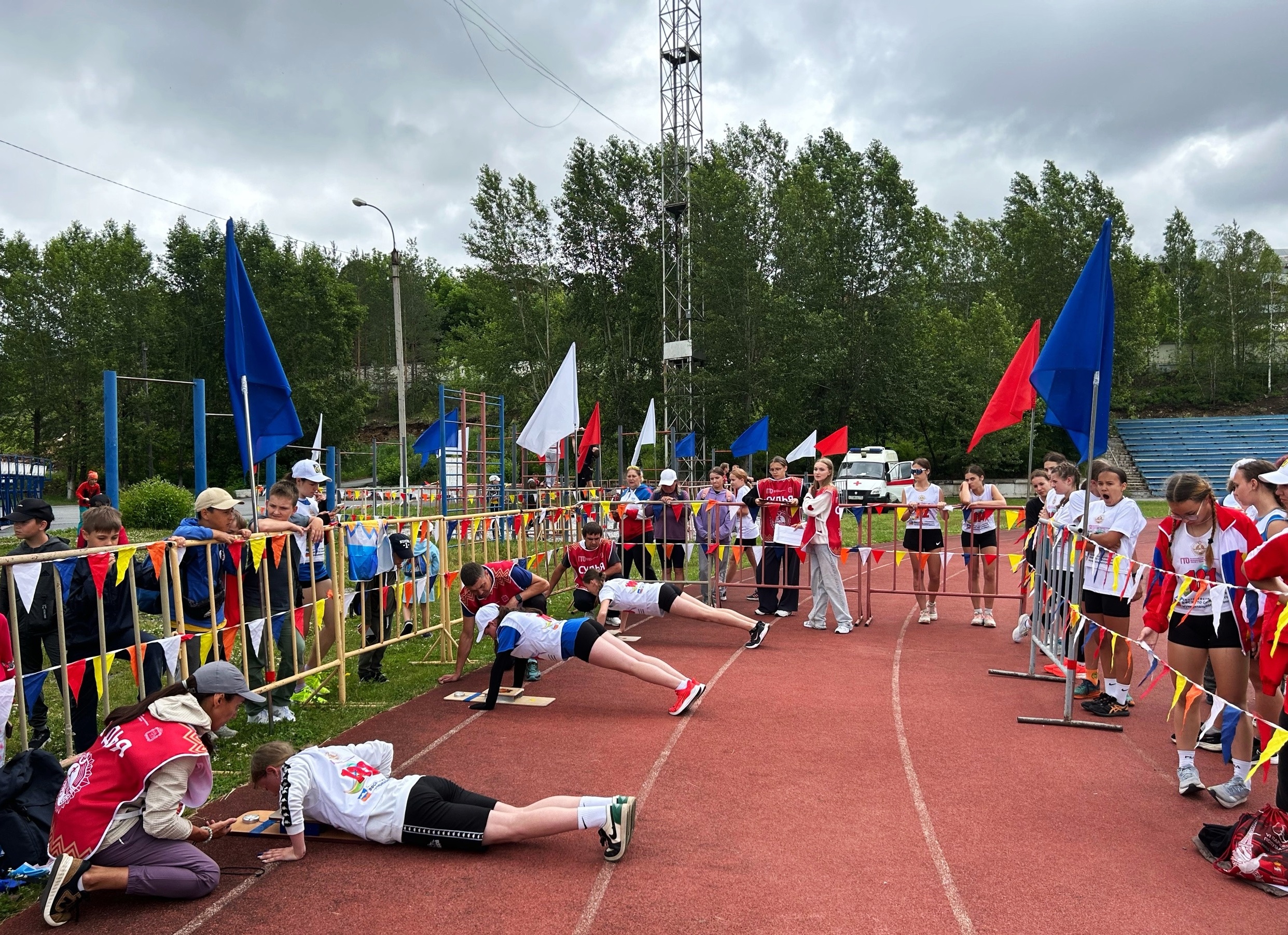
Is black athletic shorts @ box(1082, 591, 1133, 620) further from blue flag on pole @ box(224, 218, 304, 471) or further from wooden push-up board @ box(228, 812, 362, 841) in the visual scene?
blue flag on pole @ box(224, 218, 304, 471)

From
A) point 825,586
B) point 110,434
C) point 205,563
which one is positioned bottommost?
point 825,586

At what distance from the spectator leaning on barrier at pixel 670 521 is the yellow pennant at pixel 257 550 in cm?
600

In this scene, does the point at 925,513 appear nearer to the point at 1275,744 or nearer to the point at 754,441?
the point at 754,441

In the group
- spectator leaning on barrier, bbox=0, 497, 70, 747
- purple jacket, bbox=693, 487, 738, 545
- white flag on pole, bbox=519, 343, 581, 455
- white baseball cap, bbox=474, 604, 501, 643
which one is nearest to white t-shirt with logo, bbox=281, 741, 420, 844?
spectator leaning on barrier, bbox=0, 497, 70, 747

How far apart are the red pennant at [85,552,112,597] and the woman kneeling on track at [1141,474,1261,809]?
6077 mm

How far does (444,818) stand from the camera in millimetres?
4387

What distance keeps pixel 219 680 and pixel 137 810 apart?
0.62m

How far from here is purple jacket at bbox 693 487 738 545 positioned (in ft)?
37.4

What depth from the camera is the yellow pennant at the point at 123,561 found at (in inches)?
192

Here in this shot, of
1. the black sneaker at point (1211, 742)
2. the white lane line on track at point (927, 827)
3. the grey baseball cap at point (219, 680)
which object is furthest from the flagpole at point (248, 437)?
the black sneaker at point (1211, 742)

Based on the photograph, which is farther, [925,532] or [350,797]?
[925,532]

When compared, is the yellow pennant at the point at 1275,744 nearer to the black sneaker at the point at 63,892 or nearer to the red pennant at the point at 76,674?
the black sneaker at the point at 63,892

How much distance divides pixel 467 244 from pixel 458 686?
97.8 feet

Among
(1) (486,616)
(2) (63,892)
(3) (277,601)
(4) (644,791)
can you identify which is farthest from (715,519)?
(2) (63,892)
